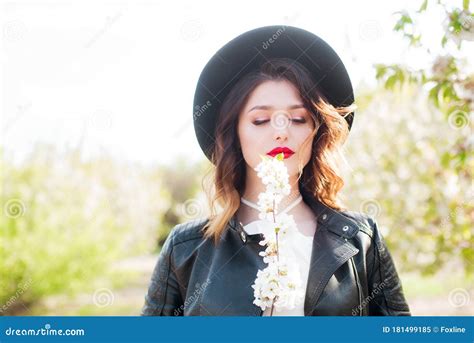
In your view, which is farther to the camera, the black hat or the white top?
the black hat

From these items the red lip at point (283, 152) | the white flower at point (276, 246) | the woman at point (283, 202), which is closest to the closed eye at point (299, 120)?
the woman at point (283, 202)

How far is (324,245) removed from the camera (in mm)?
2045

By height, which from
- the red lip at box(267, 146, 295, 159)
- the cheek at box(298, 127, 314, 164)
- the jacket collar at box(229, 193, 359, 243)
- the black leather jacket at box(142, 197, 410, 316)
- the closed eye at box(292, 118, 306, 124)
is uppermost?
the closed eye at box(292, 118, 306, 124)

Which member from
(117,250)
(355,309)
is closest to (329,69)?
(355,309)

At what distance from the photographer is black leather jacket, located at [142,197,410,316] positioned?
6.41ft

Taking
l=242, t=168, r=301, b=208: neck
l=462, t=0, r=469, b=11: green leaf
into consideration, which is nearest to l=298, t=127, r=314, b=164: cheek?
l=242, t=168, r=301, b=208: neck

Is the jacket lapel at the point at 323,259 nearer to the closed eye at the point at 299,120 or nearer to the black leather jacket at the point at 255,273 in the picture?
the black leather jacket at the point at 255,273

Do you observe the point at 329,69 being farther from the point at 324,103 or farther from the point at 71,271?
the point at 71,271

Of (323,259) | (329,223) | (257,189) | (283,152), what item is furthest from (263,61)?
(323,259)

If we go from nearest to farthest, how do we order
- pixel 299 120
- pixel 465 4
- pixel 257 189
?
pixel 465 4, pixel 299 120, pixel 257 189

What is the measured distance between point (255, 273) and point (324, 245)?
0.28 m

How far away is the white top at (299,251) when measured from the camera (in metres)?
1.93

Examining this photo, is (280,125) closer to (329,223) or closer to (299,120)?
(299,120)

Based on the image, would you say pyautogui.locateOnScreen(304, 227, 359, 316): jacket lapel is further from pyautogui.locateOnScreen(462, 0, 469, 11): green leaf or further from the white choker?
pyautogui.locateOnScreen(462, 0, 469, 11): green leaf
